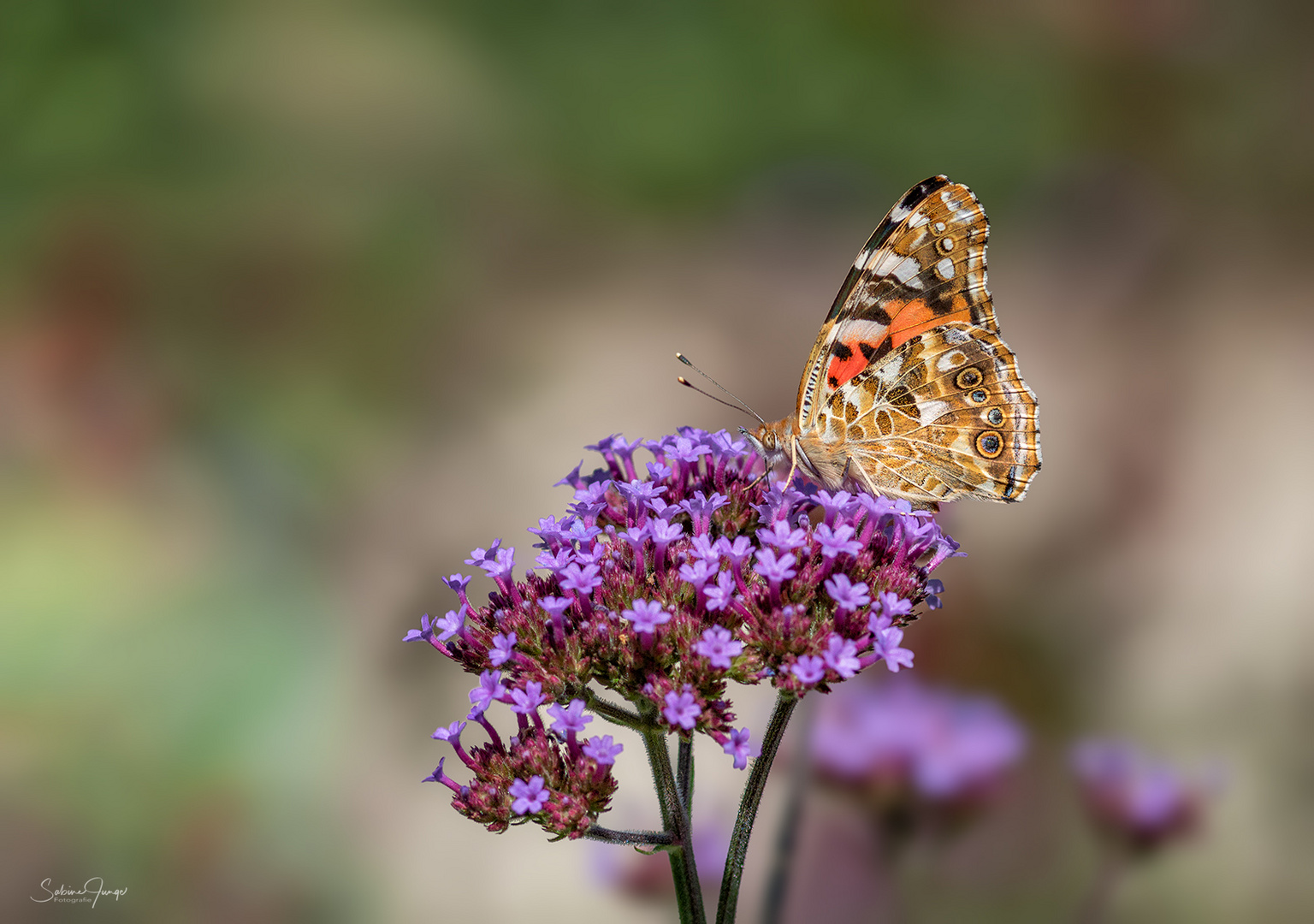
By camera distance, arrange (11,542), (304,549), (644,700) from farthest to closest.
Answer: (304,549)
(11,542)
(644,700)

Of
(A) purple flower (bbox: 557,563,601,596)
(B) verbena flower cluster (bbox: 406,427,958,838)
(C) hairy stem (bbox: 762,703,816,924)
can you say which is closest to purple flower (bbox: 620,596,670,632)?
(B) verbena flower cluster (bbox: 406,427,958,838)

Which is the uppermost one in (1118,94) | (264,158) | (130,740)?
(1118,94)

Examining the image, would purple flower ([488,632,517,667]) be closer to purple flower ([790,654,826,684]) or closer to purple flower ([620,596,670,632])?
purple flower ([620,596,670,632])

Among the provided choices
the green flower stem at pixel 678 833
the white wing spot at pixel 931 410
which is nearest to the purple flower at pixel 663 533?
the green flower stem at pixel 678 833

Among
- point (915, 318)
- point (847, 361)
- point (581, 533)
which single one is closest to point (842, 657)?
point (581, 533)

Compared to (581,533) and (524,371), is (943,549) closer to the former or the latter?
(581,533)

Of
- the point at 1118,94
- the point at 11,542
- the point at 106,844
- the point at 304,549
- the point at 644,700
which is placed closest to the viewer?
the point at 644,700

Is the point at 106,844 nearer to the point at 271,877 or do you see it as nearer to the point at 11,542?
the point at 271,877

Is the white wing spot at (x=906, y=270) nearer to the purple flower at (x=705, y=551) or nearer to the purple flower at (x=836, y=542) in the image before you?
the purple flower at (x=836, y=542)

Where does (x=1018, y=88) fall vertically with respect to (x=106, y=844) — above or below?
above

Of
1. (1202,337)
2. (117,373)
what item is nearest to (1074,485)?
(1202,337)
